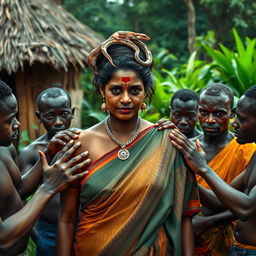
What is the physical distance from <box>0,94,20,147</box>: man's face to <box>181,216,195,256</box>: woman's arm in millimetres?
1246

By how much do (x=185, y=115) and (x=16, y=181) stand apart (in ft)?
7.10

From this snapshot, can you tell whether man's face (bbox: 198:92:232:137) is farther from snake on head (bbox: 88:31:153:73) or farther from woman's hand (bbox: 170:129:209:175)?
snake on head (bbox: 88:31:153:73)

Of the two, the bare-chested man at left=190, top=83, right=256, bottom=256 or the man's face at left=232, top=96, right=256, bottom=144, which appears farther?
the bare-chested man at left=190, top=83, right=256, bottom=256

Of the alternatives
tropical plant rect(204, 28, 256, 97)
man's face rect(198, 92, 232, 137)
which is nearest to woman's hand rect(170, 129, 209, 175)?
man's face rect(198, 92, 232, 137)

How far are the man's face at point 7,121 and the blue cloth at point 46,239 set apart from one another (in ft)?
4.55

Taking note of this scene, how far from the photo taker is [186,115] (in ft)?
15.1

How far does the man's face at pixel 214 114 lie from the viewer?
4.09 m

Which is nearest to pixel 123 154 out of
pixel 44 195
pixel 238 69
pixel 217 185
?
pixel 44 195

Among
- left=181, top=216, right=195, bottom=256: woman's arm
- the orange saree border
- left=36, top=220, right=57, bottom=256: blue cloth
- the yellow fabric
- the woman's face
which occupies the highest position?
the woman's face

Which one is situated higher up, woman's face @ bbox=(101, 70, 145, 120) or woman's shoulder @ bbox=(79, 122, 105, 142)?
woman's face @ bbox=(101, 70, 145, 120)

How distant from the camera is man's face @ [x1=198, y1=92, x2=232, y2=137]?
161 inches

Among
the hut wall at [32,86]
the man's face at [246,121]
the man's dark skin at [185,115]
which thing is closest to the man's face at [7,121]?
the man's face at [246,121]

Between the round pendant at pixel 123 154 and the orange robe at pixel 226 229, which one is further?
the orange robe at pixel 226 229

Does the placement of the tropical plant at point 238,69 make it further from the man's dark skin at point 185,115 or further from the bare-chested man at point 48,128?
the bare-chested man at point 48,128
